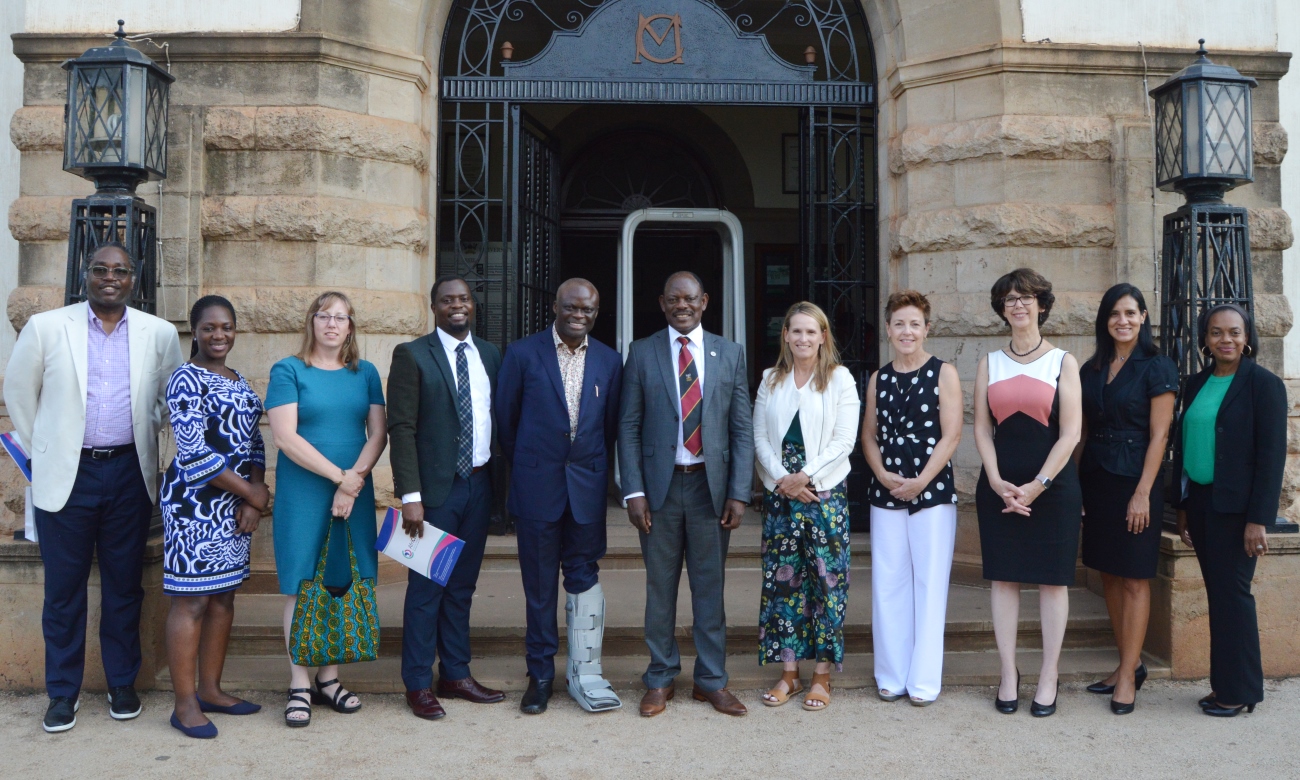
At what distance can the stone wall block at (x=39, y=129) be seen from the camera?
6.36 m

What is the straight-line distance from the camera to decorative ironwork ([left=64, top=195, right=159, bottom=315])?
513 cm

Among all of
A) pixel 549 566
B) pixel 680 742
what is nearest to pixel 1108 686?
pixel 680 742

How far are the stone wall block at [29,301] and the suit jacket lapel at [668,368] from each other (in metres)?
3.98

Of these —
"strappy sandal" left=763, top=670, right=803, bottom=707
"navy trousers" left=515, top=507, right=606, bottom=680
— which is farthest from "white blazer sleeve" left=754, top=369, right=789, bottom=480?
"strappy sandal" left=763, top=670, right=803, bottom=707

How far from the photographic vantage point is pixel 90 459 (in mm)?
4527

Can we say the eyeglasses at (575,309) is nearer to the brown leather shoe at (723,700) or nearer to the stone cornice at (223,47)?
the brown leather shoe at (723,700)

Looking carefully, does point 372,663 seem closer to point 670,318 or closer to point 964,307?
point 670,318

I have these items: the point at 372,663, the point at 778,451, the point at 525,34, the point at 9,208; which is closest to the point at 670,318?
the point at 778,451

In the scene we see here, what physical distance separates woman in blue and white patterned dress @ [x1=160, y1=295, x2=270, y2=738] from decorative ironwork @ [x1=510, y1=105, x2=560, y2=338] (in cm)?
302

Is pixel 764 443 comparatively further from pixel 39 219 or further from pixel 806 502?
pixel 39 219

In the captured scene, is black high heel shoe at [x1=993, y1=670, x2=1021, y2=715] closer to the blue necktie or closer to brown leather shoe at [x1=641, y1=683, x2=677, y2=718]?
brown leather shoe at [x1=641, y1=683, x2=677, y2=718]

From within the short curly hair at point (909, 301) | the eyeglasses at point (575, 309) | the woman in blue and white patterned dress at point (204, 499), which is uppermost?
the short curly hair at point (909, 301)

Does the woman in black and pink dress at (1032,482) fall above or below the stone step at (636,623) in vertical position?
above

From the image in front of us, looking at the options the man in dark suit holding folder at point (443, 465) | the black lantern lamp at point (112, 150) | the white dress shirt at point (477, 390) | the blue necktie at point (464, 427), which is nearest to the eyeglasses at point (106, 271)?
the black lantern lamp at point (112, 150)
